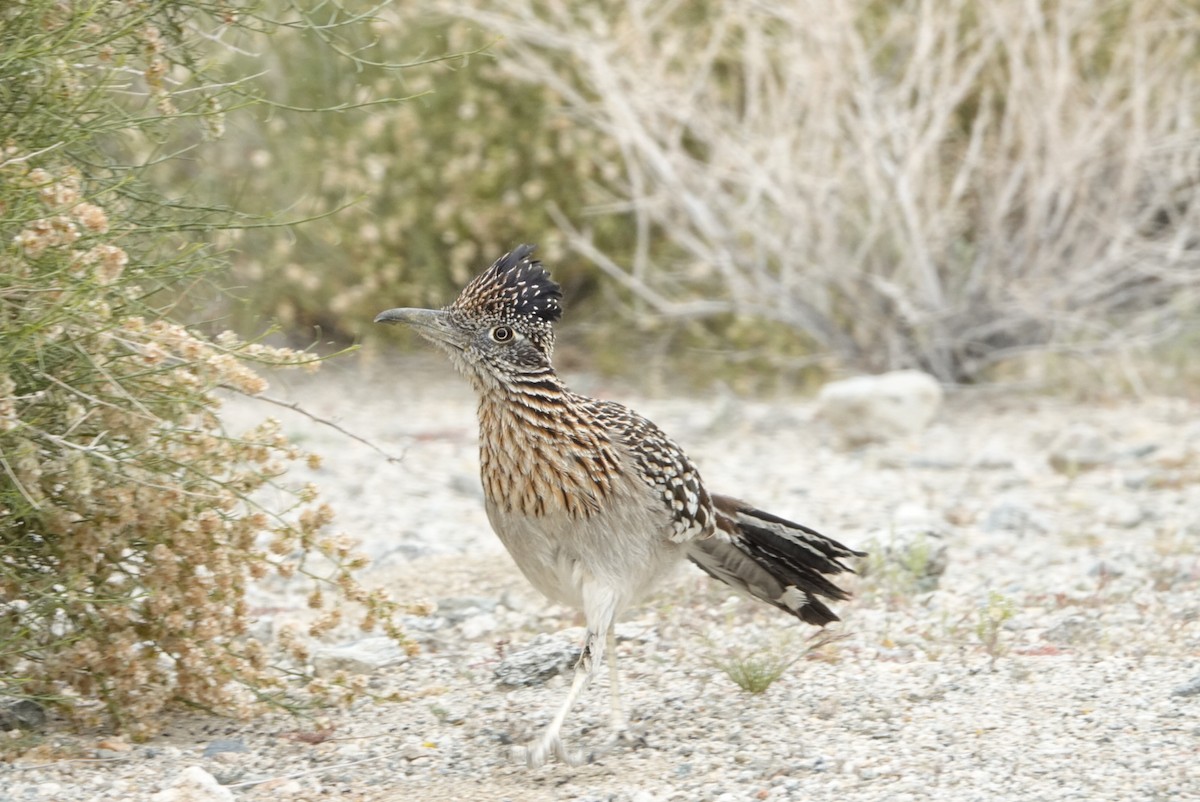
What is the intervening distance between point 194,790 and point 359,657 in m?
1.18

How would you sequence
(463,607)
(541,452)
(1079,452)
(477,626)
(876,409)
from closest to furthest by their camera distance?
(541,452)
(477,626)
(463,607)
(1079,452)
(876,409)

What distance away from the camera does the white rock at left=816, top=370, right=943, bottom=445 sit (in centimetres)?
836

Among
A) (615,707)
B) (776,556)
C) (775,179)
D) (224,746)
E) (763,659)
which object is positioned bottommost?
(224,746)

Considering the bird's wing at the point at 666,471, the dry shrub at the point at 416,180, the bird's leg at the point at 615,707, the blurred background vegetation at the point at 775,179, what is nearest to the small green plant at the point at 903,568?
the bird's wing at the point at 666,471

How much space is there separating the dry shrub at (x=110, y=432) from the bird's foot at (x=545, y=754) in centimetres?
46

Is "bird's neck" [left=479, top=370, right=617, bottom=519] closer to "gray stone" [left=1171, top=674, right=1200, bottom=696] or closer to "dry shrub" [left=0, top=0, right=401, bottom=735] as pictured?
"dry shrub" [left=0, top=0, right=401, bottom=735]

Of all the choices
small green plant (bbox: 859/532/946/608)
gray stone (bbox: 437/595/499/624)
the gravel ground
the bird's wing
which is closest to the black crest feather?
the bird's wing

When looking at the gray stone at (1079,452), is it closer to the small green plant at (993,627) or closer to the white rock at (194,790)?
the small green plant at (993,627)

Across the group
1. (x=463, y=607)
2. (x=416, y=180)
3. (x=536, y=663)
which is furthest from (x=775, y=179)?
(x=536, y=663)

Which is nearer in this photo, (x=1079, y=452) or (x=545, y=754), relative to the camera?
(x=545, y=754)

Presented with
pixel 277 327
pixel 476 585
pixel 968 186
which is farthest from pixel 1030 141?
pixel 277 327

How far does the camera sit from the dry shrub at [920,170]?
27.9 ft

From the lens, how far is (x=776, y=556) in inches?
185

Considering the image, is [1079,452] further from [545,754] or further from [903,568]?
[545,754]
